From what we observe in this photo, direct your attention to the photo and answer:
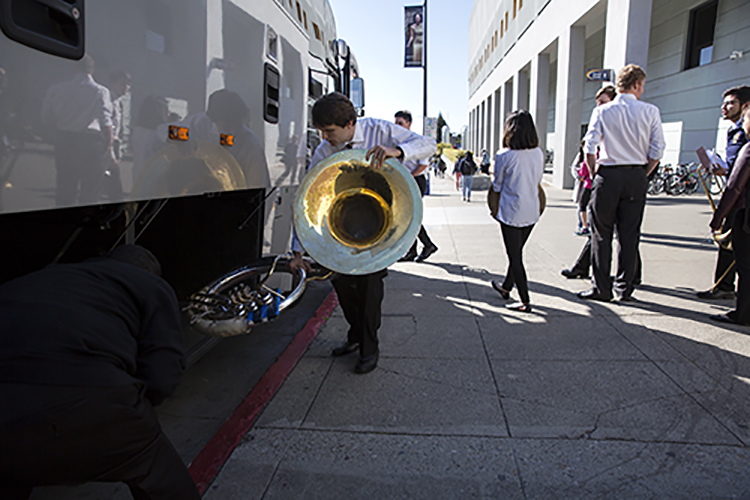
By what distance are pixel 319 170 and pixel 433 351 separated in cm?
174

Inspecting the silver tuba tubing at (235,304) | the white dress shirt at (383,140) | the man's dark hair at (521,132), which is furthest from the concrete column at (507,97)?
the silver tuba tubing at (235,304)

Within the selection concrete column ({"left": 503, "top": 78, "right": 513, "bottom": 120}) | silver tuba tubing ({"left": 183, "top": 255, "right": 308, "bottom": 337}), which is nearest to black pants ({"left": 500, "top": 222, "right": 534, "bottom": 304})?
silver tuba tubing ({"left": 183, "top": 255, "right": 308, "bottom": 337})

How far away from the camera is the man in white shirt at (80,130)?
167cm

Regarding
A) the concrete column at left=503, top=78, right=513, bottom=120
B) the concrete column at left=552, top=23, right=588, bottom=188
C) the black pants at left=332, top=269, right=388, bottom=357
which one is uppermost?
the concrete column at left=503, top=78, right=513, bottom=120

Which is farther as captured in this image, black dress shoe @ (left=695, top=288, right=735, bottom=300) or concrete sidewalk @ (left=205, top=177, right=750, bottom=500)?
black dress shoe @ (left=695, top=288, right=735, bottom=300)

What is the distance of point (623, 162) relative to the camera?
15.1ft

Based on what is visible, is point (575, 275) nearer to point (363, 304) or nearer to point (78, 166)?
point (363, 304)

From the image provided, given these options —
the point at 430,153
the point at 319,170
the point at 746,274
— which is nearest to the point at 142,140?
the point at 319,170

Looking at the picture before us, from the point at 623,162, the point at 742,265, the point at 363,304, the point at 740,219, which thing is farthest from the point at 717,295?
the point at 363,304

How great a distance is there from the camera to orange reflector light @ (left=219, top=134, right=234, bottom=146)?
294 cm

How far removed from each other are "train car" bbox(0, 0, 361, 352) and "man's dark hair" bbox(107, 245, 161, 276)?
22 centimetres

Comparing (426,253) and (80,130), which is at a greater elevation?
(80,130)

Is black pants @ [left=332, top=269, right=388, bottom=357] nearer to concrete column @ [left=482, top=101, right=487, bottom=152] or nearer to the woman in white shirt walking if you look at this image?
the woman in white shirt walking

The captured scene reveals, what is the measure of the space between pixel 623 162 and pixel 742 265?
1.28m
